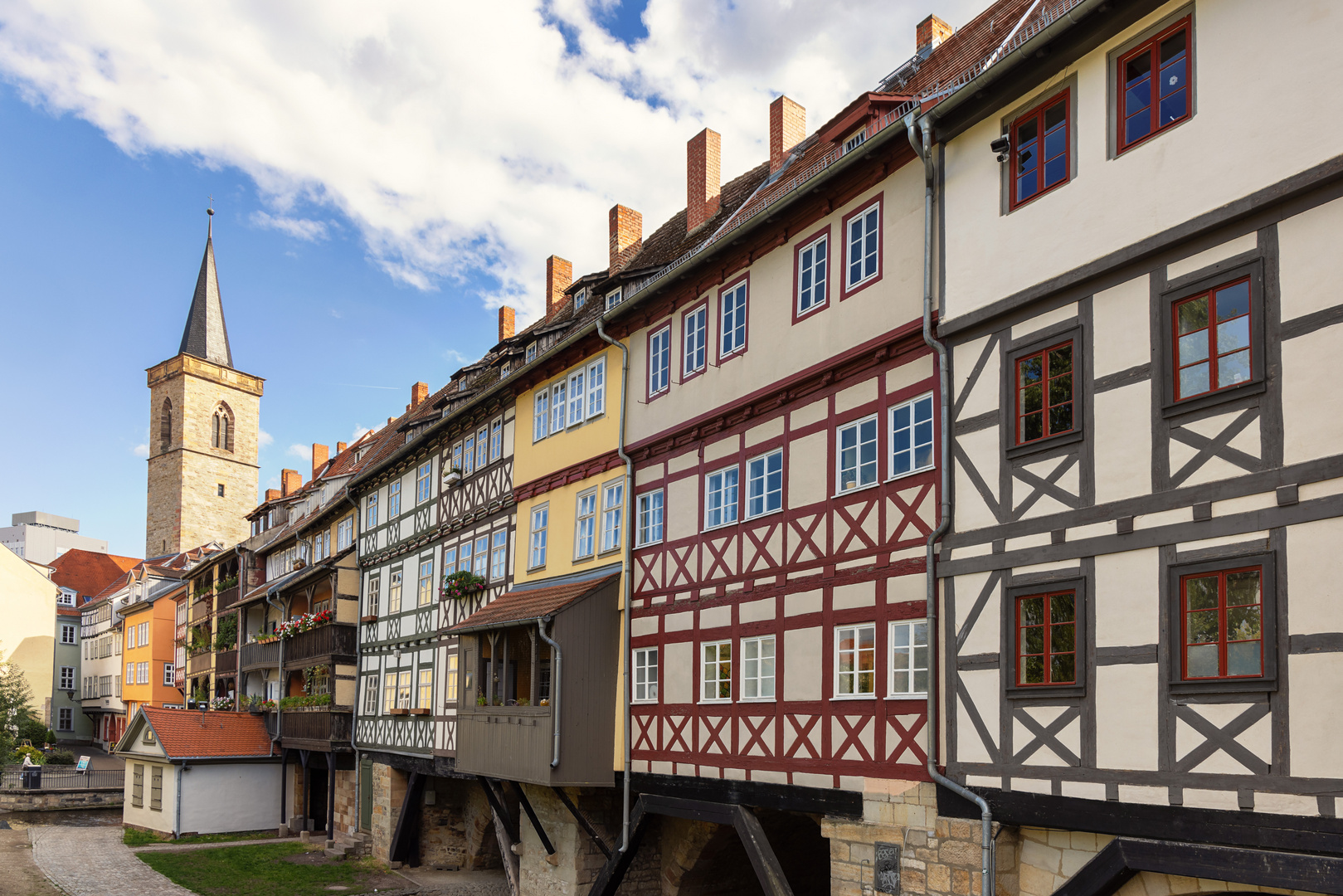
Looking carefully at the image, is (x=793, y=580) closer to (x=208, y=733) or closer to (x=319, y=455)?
(x=208, y=733)

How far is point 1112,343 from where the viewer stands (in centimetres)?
1055

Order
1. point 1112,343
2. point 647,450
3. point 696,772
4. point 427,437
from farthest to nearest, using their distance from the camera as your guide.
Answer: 1. point 427,437
2. point 647,450
3. point 696,772
4. point 1112,343

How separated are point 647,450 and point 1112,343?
912cm

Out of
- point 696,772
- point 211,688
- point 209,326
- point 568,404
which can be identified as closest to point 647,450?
point 568,404

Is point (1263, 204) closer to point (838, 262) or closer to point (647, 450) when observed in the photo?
point (838, 262)

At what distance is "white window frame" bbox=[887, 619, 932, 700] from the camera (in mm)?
12539

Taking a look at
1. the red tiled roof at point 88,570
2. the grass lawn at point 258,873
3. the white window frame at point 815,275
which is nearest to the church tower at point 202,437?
the red tiled roof at point 88,570

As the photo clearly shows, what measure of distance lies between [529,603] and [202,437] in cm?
6913

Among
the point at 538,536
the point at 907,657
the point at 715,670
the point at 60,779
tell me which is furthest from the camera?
the point at 60,779

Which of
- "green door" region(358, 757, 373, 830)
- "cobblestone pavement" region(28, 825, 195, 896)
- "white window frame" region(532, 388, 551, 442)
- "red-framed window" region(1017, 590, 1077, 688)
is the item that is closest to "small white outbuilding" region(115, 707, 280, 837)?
"cobblestone pavement" region(28, 825, 195, 896)

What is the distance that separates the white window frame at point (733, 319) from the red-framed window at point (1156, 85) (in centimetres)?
654

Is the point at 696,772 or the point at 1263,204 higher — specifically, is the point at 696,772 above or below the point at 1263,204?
below

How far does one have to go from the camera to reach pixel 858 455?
549 inches

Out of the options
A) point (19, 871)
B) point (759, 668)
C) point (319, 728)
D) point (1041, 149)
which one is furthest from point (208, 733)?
point (1041, 149)
